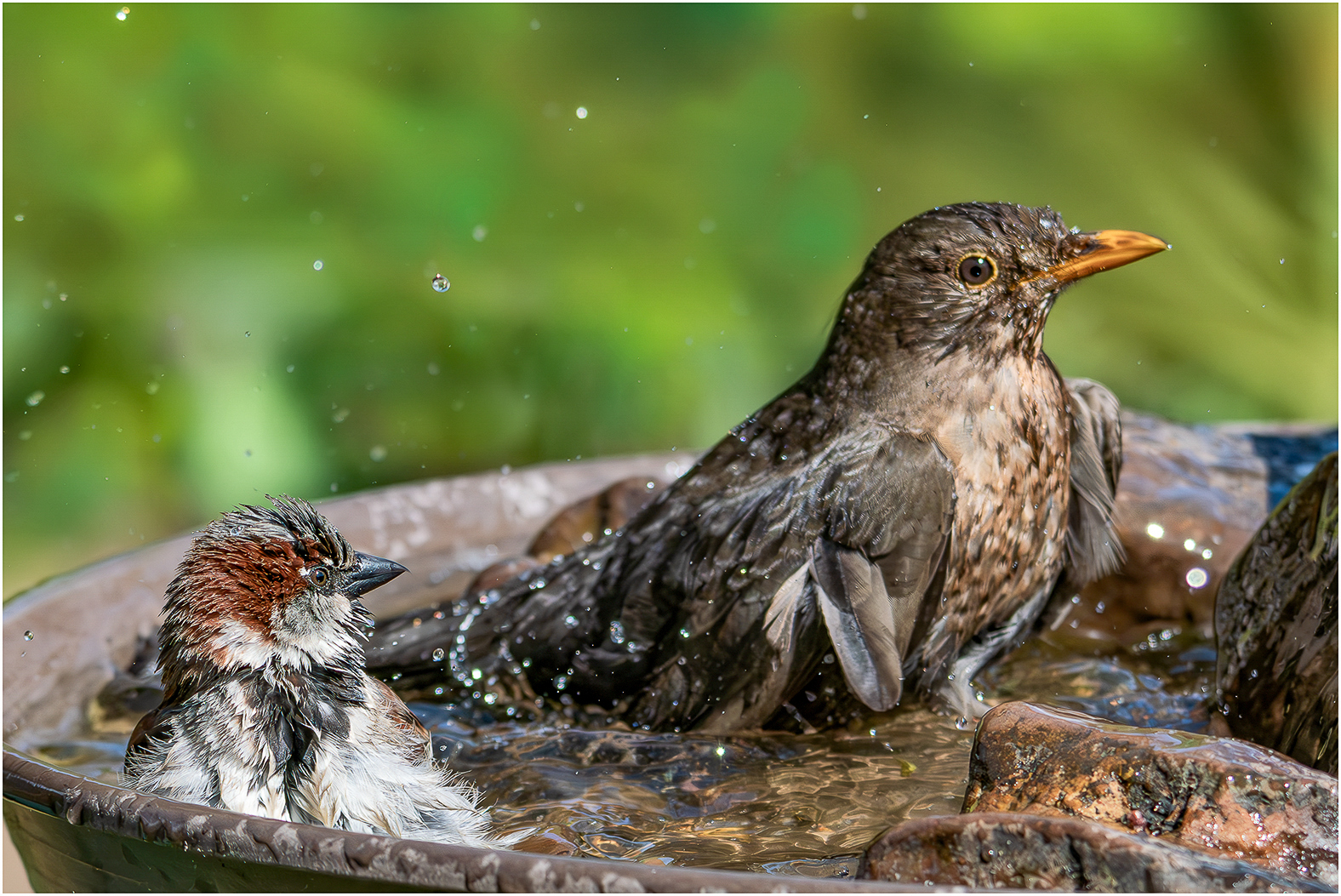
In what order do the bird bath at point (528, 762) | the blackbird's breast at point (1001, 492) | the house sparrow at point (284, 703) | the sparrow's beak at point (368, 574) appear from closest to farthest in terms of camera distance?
the bird bath at point (528, 762) → the house sparrow at point (284, 703) → the sparrow's beak at point (368, 574) → the blackbird's breast at point (1001, 492)

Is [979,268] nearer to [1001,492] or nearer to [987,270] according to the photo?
[987,270]

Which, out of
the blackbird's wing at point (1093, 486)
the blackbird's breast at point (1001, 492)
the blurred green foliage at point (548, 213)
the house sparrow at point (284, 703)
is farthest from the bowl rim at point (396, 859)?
the blurred green foliage at point (548, 213)

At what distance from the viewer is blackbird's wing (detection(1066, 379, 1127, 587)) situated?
3.33 meters

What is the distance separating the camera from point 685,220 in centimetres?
602

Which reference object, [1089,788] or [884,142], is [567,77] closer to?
[884,142]

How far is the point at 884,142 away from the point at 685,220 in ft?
3.64

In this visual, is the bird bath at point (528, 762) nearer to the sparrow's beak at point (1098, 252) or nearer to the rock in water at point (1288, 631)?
the rock in water at point (1288, 631)

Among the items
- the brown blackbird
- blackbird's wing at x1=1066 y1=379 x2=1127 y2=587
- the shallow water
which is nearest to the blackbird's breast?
the brown blackbird

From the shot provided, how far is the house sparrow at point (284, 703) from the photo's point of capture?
7.02 ft

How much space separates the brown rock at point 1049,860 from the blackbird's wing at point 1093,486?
1535 millimetres

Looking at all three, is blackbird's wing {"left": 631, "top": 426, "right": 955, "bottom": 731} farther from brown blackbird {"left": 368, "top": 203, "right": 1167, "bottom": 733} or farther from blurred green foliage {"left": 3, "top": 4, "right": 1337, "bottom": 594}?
blurred green foliage {"left": 3, "top": 4, "right": 1337, "bottom": 594}

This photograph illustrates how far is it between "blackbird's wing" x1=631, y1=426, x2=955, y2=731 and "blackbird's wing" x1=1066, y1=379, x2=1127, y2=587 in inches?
22.1

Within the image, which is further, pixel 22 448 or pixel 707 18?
pixel 707 18

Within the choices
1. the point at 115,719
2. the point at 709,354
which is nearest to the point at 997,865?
the point at 115,719
